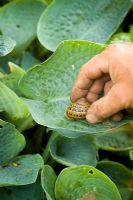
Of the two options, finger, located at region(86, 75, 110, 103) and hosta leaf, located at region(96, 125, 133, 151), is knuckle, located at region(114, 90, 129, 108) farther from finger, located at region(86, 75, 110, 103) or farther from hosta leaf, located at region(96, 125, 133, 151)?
hosta leaf, located at region(96, 125, 133, 151)

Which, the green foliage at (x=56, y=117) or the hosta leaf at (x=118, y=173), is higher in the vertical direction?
the green foliage at (x=56, y=117)

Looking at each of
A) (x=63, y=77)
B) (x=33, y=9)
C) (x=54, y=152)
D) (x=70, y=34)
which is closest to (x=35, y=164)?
(x=54, y=152)

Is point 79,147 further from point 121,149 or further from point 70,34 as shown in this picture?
point 70,34

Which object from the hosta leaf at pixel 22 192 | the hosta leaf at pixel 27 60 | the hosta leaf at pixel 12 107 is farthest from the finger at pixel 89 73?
the hosta leaf at pixel 27 60

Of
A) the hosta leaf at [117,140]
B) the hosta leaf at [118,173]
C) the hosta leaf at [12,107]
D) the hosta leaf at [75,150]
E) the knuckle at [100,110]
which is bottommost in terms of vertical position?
the hosta leaf at [118,173]

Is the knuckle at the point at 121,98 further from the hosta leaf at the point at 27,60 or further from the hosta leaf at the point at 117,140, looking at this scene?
the hosta leaf at the point at 27,60
